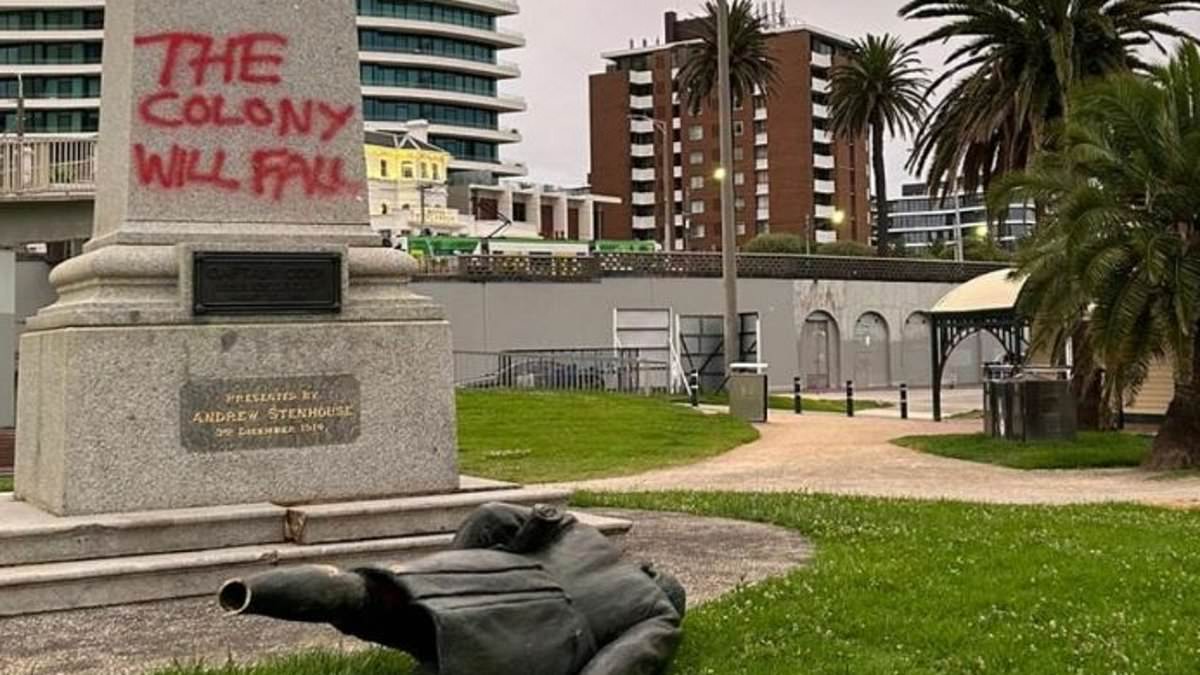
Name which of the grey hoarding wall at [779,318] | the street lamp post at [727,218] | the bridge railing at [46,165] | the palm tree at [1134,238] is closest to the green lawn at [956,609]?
the palm tree at [1134,238]

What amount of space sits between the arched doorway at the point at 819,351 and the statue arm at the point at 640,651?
49.9 meters

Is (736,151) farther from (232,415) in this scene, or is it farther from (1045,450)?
(232,415)

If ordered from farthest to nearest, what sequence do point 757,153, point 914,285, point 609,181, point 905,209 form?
1. point 905,209
2. point 609,181
3. point 757,153
4. point 914,285

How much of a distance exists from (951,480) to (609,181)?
105 meters

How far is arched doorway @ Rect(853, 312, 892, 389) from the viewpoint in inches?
2259

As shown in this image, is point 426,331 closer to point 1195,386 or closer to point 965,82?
point 1195,386

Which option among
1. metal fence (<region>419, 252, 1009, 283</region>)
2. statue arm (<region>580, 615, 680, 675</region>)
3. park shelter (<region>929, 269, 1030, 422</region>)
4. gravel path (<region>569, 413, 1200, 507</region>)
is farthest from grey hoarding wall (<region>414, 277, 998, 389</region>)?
statue arm (<region>580, 615, 680, 675</region>)

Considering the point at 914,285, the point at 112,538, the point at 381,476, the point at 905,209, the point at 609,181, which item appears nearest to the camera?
the point at 112,538

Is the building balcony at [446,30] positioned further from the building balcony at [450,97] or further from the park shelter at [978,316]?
the park shelter at [978,316]

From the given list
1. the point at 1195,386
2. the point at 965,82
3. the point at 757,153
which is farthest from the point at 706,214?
the point at 1195,386

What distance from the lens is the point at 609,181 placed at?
403 feet

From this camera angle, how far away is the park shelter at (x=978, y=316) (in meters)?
29.8

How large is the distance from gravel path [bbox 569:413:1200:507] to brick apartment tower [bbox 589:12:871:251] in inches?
3175

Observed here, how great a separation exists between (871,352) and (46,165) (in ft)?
128
